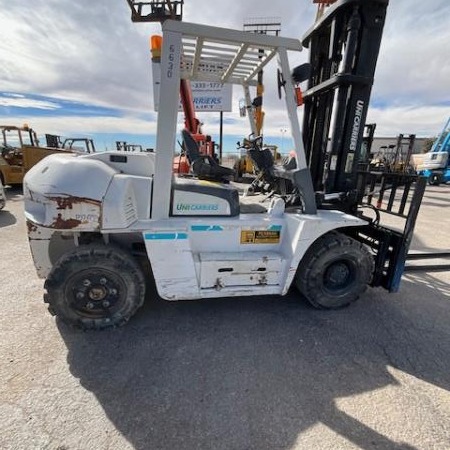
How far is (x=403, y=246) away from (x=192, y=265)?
2514 mm

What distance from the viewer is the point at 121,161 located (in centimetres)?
303

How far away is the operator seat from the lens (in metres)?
3.44

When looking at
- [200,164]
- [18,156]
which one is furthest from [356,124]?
[18,156]

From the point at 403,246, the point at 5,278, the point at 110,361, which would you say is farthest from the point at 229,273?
the point at 5,278

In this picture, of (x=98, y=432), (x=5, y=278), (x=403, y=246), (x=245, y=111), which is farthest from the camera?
(x=245, y=111)

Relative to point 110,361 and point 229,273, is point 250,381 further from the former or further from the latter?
point 110,361

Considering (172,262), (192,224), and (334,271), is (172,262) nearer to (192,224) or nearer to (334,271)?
(192,224)

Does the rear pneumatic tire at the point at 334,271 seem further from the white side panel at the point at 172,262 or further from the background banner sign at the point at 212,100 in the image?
the background banner sign at the point at 212,100

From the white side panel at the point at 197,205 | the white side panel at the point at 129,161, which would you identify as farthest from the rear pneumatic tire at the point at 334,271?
the white side panel at the point at 129,161

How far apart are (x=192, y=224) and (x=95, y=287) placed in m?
1.14

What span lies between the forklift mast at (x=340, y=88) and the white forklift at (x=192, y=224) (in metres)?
0.02

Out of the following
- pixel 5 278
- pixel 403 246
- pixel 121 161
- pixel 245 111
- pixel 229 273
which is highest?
pixel 245 111

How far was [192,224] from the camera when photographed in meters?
2.93

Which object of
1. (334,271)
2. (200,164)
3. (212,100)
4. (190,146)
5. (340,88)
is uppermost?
(212,100)
